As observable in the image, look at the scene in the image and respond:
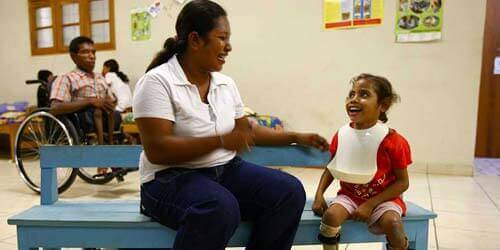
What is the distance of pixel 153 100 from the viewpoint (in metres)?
0.98

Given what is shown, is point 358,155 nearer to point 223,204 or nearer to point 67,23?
point 223,204

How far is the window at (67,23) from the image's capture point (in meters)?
4.33

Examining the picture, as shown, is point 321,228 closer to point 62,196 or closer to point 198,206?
point 198,206

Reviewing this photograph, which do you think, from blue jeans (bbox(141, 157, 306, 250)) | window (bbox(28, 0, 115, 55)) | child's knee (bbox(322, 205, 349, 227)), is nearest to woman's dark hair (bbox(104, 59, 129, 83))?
window (bbox(28, 0, 115, 55))

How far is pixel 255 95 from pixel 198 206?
2.89 meters

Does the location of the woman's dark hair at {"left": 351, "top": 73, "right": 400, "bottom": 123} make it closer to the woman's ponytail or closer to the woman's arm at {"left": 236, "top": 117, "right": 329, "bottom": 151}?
the woman's arm at {"left": 236, "top": 117, "right": 329, "bottom": 151}

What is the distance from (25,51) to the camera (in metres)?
4.80

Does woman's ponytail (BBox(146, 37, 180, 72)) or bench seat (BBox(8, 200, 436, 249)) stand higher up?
woman's ponytail (BBox(146, 37, 180, 72))

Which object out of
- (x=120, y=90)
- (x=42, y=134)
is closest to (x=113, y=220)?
(x=42, y=134)

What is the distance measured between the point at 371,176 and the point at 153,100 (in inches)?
26.8

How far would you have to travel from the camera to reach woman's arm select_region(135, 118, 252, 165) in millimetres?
960

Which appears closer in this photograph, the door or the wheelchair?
the wheelchair

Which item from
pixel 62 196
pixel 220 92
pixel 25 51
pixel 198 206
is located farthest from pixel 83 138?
pixel 25 51

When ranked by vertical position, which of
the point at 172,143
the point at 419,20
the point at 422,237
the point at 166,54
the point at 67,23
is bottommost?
the point at 422,237
